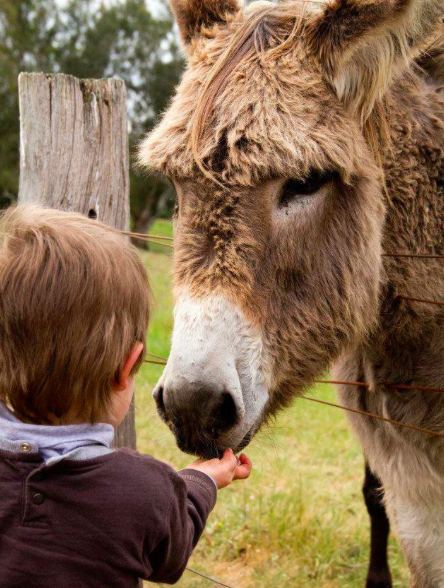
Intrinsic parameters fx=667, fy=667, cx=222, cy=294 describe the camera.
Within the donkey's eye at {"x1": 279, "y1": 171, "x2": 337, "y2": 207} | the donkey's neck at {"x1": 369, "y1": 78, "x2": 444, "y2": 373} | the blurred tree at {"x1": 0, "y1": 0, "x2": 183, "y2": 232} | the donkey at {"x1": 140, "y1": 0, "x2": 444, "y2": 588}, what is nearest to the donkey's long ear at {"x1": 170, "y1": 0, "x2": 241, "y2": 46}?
the donkey at {"x1": 140, "y1": 0, "x2": 444, "y2": 588}

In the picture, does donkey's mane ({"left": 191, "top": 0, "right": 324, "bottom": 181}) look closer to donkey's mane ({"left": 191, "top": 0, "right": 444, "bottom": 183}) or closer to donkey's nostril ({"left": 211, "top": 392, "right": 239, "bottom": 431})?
donkey's mane ({"left": 191, "top": 0, "right": 444, "bottom": 183})

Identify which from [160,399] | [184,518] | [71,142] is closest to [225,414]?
[160,399]

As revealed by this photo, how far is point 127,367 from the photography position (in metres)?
1.65

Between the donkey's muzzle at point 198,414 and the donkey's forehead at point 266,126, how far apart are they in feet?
2.19

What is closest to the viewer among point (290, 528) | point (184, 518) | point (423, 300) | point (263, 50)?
point (184, 518)

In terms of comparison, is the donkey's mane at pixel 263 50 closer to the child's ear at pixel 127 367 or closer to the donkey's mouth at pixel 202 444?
the child's ear at pixel 127 367

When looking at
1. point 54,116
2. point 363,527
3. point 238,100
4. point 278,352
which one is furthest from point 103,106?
point 363,527

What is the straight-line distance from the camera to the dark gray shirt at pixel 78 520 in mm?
1455

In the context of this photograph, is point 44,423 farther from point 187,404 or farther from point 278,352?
point 278,352

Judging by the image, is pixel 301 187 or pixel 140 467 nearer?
pixel 140 467

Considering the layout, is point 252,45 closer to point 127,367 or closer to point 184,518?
point 127,367

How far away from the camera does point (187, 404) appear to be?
1.89 meters

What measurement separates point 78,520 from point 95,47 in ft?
108

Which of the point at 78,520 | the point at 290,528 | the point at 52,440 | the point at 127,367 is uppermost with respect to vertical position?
the point at 127,367
